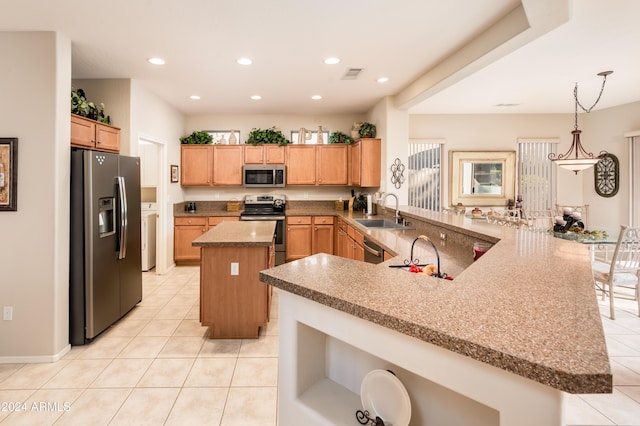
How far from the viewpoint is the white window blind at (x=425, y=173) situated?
6371mm

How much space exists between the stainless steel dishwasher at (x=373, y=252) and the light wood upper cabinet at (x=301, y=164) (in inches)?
102

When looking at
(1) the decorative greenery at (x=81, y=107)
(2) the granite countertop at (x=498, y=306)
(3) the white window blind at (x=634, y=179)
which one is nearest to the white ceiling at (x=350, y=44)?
(1) the decorative greenery at (x=81, y=107)

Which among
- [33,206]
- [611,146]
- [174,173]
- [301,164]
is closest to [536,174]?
[611,146]

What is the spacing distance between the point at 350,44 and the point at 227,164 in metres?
3.54

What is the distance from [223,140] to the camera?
5996 mm

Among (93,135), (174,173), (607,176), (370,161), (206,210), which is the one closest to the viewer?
(93,135)

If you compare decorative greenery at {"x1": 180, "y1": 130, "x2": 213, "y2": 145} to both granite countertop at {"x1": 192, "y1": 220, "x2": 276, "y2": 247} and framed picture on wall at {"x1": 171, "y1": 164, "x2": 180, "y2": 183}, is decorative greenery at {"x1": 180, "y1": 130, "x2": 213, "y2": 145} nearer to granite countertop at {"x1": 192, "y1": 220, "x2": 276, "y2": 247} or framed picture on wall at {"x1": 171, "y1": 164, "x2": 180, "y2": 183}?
framed picture on wall at {"x1": 171, "y1": 164, "x2": 180, "y2": 183}

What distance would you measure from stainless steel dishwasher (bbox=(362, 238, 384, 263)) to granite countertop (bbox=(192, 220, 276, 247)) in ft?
3.19

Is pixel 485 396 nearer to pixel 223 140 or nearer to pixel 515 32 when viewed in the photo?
pixel 515 32

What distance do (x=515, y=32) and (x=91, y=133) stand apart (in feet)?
12.4

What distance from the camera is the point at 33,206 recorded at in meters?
2.73

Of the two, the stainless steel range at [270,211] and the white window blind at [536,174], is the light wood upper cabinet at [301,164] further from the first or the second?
the white window blind at [536,174]

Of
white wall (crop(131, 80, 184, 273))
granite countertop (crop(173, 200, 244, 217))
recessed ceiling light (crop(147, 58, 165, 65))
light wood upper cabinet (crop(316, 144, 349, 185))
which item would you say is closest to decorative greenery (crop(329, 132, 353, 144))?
light wood upper cabinet (crop(316, 144, 349, 185))

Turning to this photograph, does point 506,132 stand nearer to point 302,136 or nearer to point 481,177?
point 481,177
